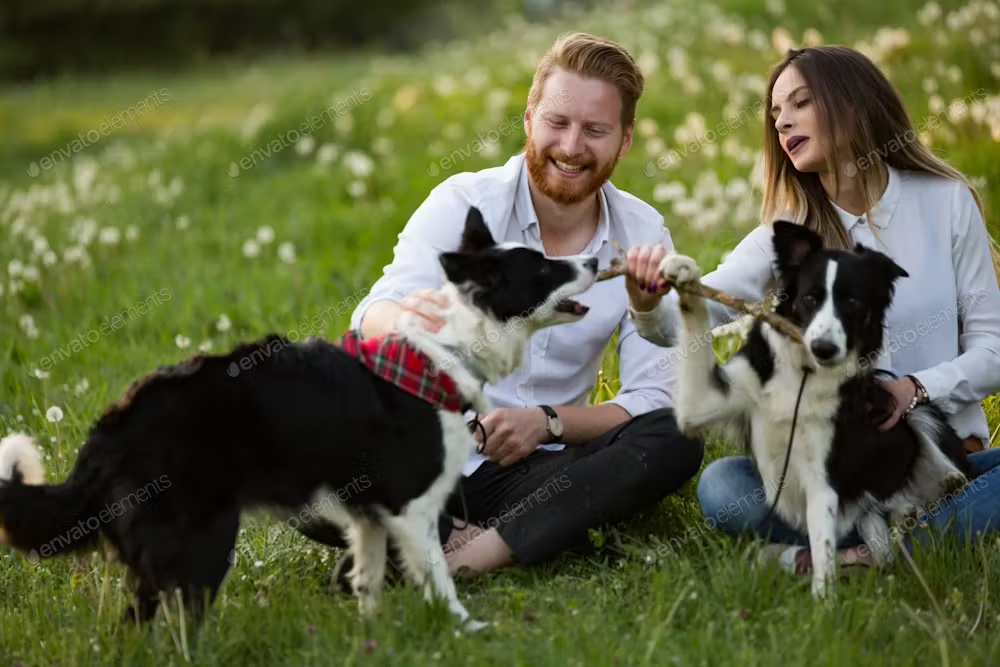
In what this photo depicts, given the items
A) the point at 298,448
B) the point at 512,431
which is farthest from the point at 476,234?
the point at 298,448

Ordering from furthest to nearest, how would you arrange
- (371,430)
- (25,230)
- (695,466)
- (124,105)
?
(124,105), (25,230), (695,466), (371,430)

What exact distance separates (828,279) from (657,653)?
125 centimetres

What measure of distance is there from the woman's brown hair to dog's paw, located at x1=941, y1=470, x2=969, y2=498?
0.88 meters

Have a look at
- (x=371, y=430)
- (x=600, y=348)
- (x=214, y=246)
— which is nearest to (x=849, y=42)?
(x=214, y=246)

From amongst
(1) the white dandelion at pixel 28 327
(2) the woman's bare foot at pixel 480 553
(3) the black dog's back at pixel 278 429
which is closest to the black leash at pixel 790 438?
(2) the woman's bare foot at pixel 480 553

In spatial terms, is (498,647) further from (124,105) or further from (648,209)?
(124,105)

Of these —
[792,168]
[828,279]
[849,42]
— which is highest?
[849,42]

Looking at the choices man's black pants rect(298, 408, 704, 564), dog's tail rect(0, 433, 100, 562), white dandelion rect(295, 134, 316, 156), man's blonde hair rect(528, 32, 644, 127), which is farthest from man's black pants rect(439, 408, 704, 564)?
white dandelion rect(295, 134, 316, 156)

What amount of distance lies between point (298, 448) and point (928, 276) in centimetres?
231

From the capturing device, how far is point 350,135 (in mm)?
11219

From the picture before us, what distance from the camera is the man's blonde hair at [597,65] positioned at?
13.2ft

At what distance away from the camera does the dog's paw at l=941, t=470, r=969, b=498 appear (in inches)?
146

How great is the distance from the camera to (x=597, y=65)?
13.2 feet

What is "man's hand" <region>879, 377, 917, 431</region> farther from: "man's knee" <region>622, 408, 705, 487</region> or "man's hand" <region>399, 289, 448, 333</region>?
"man's hand" <region>399, 289, 448, 333</region>
